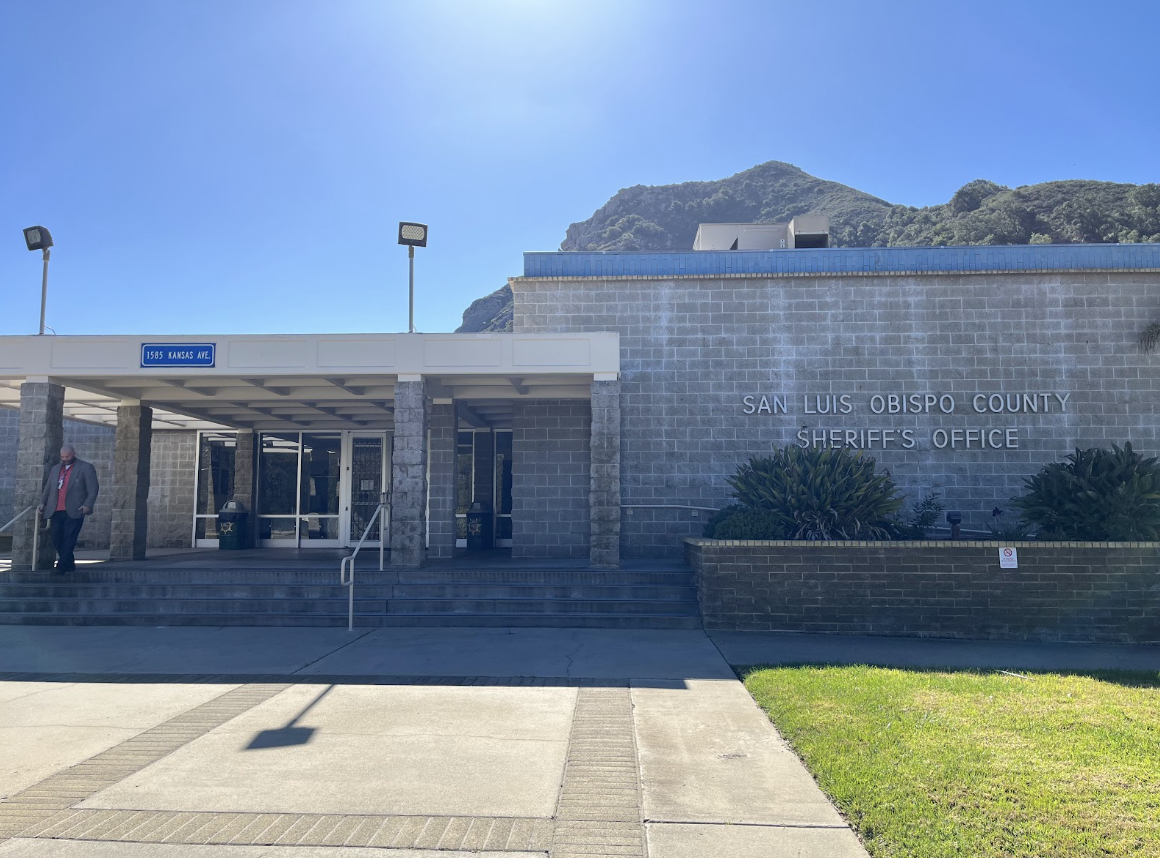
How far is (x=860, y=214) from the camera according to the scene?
6844cm

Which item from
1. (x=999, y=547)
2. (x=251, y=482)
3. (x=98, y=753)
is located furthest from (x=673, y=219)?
(x=98, y=753)

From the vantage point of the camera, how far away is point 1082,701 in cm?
680

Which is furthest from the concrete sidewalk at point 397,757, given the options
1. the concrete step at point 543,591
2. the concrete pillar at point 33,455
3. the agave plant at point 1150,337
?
the agave plant at point 1150,337

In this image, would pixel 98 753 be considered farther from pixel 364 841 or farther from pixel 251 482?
pixel 251 482

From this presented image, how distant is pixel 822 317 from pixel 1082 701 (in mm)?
8738

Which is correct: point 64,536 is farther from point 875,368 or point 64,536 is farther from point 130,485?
point 875,368

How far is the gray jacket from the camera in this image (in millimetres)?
11719

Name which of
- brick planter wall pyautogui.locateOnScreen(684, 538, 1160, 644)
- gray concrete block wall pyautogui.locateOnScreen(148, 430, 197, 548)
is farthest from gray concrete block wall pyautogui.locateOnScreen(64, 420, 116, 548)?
brick planter wall pyautogui.locateOnScreen(684, 538, 1160, 644)

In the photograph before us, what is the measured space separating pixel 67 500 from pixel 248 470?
650 cm

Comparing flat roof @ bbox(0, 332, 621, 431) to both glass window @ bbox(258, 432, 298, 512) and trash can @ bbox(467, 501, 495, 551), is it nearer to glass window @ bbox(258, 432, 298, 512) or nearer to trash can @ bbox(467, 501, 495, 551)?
trash can @ bbox(467, 501, 495, 551)

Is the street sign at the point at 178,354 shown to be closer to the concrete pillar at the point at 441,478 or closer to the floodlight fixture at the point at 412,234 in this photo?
the floodlight fixture at the point at 412,234

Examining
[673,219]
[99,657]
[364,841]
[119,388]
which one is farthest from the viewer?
[673,219]

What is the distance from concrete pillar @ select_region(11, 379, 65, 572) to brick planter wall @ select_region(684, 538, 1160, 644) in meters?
9.73

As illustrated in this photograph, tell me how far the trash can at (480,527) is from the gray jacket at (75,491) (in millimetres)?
7005
